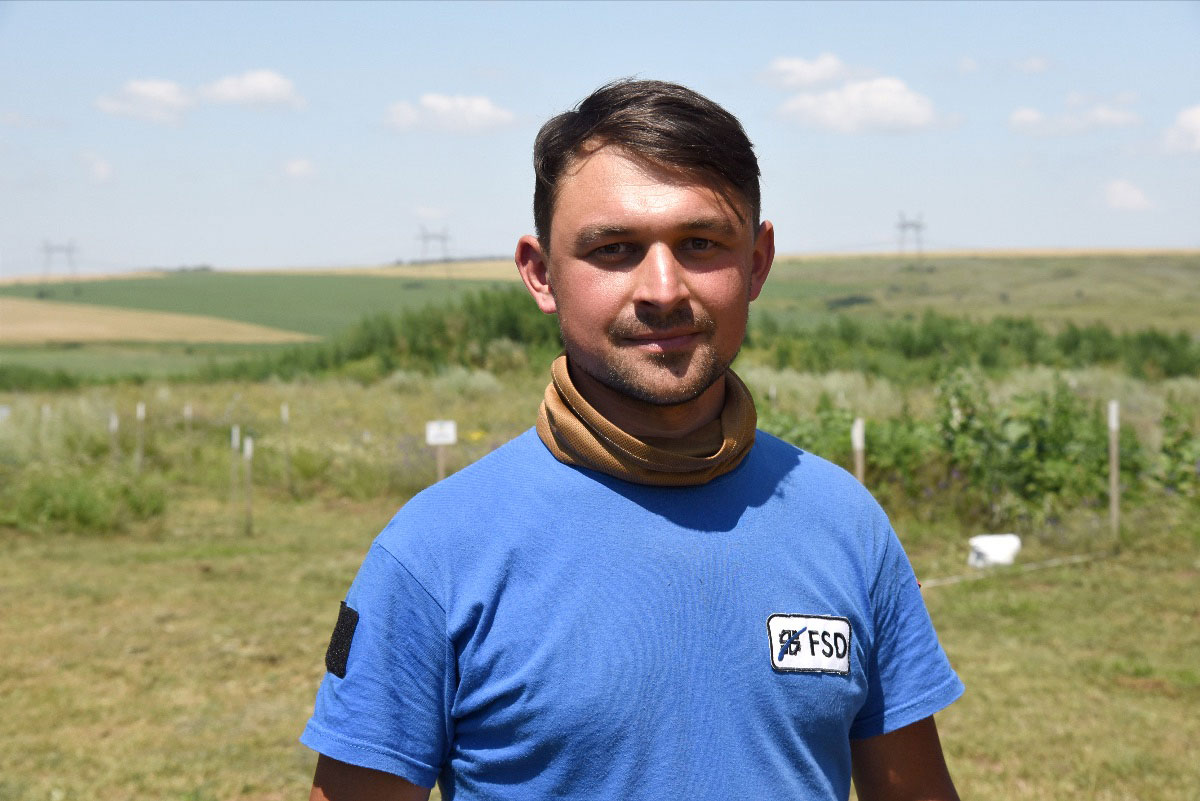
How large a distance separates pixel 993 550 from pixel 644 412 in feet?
29.3

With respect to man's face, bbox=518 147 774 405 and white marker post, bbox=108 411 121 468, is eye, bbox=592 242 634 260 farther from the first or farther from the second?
white marker post, bbox=108 411 121 468

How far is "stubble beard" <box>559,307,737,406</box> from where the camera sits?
4.61ft

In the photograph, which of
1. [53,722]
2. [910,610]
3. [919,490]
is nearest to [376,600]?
[910,610]

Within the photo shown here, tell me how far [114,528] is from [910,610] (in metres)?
12.5

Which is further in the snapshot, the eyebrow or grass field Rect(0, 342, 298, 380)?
grass field Rect(0, 342, 298, 380)

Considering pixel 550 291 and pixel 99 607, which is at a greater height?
pixel 550 291

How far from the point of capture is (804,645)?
1.37 metres

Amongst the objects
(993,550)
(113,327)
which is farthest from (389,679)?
(113,327)

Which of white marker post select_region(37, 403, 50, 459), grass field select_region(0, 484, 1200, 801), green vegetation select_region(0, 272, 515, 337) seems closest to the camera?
grass field select_region(0, 484, 1200, 801)

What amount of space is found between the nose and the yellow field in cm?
5650

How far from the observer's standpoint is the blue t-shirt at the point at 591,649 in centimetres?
131

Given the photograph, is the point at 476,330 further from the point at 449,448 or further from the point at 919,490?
the point at 919,490

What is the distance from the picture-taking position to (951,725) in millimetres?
6137

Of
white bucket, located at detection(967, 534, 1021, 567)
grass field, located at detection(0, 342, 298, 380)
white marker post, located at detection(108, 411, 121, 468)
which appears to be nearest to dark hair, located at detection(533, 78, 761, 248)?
white bucket, located at detection(967, 534, 1021, 567)
